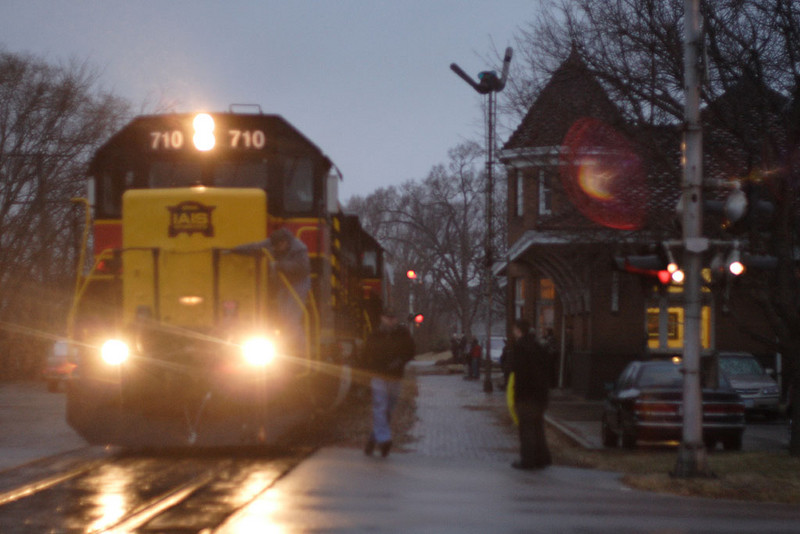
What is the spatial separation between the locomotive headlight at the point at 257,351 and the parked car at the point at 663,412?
6606mm

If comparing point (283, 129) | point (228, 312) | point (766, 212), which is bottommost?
point (228, 312)

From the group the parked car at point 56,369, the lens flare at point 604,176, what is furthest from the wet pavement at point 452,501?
the parked car at point 56,369

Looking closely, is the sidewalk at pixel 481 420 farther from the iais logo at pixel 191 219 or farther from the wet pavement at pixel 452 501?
the iais logo at pixel 191 219

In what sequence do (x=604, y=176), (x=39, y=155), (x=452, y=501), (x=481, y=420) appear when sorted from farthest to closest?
(x=39, y=155) → (x=481, y=420) → (x=604, y=176) → (x=452, y=501)

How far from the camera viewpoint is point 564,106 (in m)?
18.9

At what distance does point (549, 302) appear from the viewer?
3925cm

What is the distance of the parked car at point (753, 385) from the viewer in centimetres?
2572

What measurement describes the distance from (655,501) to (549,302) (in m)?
28.5

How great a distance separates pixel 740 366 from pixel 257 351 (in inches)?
687

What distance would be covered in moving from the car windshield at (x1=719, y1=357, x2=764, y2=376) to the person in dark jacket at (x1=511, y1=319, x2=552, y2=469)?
14993 millimetres

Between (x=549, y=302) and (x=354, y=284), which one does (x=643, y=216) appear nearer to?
(x=354, y=284)

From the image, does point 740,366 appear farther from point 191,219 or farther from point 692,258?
point 191,219

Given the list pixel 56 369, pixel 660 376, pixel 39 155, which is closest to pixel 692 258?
pixel 660 376

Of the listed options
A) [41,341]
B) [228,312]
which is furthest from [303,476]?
[41,341]
